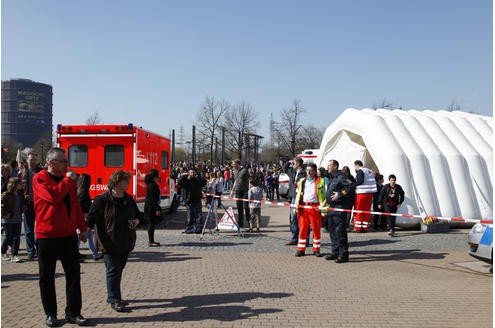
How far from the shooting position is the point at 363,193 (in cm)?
1280

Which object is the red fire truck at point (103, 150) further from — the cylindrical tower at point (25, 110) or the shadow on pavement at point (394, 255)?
the cylindrical tower at point (25, 110)

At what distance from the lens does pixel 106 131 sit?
12219 mm

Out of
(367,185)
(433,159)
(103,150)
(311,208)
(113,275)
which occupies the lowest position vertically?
(113,275)

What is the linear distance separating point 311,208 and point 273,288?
2808 mm

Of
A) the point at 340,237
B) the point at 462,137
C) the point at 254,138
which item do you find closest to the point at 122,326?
the point at 340,237

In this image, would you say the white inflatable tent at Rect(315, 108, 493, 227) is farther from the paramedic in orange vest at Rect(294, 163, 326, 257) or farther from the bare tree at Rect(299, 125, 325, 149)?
the bare tree at Rect(299, 125, 325, 149)

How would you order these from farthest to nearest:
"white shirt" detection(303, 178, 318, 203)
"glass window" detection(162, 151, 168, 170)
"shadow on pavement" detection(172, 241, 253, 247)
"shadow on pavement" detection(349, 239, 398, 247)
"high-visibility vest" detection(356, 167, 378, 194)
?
1. "glass window" detection(162, 151, 168, 170)
2. "high-visibility vest" detection(356, 167, 378, 194)
3. "shadow on pavement" detection(349, 239, 398, 247)
4. "shadow on pavement" detection(172, 241, 253, 247)
5. "white shirt" detection(303, 178, 318, 203)

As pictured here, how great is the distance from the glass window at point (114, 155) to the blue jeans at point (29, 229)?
364 centimetres

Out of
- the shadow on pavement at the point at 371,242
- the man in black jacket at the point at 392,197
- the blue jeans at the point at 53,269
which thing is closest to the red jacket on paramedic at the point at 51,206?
the blue jeans at the point at 53,269

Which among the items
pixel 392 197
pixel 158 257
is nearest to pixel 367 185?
pixel 392 197

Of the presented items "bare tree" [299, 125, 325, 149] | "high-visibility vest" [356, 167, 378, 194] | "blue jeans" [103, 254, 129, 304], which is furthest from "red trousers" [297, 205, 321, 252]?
"bare tree" [299, 125, 325, 149]

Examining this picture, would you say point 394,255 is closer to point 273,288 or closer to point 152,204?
point 273,288

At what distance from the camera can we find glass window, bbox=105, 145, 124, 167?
40.0 feet

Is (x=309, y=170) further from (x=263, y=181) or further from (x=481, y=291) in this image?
(x=263, y=181)
